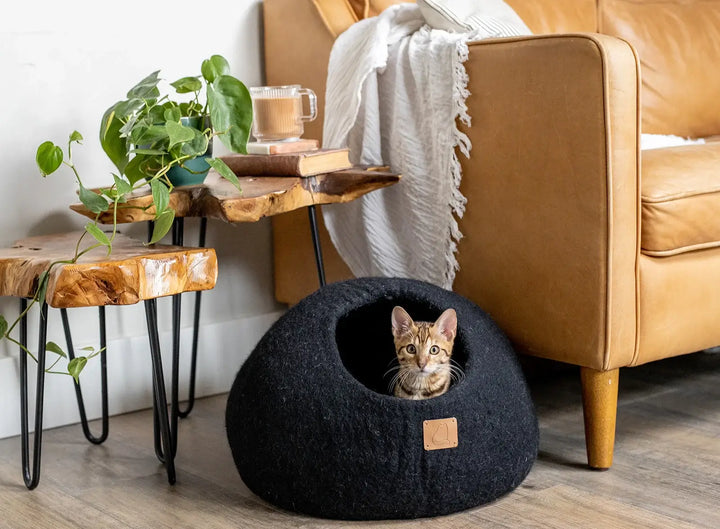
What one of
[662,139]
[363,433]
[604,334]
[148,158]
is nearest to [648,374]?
[662,139]

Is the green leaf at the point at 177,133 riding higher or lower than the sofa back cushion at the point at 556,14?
lower

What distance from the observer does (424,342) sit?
1.46m

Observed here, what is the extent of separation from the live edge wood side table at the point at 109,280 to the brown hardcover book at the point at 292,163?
10.4 inches

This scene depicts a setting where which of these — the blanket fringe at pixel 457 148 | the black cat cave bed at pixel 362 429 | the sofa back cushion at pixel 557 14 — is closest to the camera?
the black cat cave bed at pixel 362 429

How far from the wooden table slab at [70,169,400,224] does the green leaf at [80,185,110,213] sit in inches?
1.9

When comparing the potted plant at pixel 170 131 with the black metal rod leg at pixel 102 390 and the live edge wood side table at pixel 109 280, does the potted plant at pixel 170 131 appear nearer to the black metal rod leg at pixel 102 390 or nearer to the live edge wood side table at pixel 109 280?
the live edge wood side table at pixel 109 280

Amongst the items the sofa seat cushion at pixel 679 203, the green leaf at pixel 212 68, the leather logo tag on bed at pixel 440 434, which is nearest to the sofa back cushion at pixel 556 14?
the green leaf at pixel 212 68

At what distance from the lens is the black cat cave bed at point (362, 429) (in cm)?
134

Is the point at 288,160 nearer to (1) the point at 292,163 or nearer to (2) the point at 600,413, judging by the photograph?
(1) the point at 292,163

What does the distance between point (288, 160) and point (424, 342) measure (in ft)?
1.47

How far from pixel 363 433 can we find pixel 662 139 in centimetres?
113

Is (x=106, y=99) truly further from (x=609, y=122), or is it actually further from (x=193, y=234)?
(x=609, y=122)

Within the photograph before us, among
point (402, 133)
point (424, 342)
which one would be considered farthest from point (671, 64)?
point (424, 342)

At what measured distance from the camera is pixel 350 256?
6.35ft
